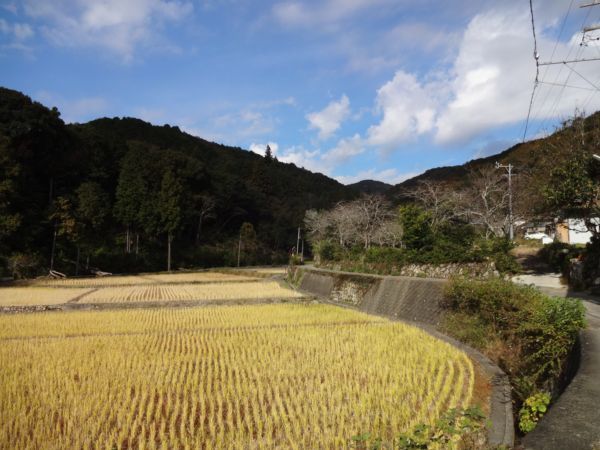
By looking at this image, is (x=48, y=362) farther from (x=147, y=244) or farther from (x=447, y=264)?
(x=147, y=244)

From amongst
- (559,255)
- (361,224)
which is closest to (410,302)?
(559,255)

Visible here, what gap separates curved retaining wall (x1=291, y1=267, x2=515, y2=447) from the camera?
4.53m

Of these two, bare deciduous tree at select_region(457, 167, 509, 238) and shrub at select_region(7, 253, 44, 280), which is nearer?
bare deciduous tree at select_region(457, 167, 509, 238)

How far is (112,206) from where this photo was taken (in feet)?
140

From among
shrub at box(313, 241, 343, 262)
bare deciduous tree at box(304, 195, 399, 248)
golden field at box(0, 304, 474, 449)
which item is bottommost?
golden field at box(0, 304, 474, 449)

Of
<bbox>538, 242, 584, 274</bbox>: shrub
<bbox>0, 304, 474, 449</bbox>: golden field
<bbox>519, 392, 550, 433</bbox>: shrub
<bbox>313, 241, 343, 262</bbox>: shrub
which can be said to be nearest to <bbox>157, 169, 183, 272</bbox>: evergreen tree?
<bbox>313, 241, 343, 262</bbox>: shrub

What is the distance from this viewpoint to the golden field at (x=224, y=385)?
4.20 metres

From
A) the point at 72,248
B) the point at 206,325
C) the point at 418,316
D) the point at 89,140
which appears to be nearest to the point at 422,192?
the point at 418,316

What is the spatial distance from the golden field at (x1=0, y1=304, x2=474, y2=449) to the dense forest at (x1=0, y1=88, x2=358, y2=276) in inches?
885

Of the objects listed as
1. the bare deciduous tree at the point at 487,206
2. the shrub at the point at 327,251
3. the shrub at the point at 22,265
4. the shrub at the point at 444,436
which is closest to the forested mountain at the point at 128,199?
the shrub at the point at 22,265

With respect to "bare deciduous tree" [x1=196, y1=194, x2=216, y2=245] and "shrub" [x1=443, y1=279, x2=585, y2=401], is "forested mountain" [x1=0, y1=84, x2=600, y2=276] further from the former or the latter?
"shrub" [x1=443, y1=279, x2=585, y2=401]

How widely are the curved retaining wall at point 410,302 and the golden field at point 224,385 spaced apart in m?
0.34

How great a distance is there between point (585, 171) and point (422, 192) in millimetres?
17934

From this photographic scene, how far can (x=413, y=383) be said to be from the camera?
5.62 meters
